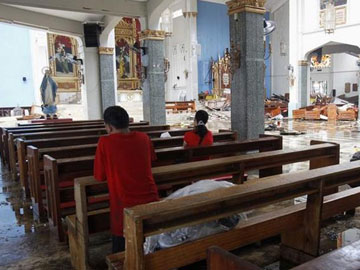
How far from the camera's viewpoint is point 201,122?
4.18 meters

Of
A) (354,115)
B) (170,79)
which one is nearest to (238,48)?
(354,115)

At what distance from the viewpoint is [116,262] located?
215 cm

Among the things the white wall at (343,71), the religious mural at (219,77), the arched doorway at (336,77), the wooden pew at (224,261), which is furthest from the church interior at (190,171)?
the white wall at (343,71)

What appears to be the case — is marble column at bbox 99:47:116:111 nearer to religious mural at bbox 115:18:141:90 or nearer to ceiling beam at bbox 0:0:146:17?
ceiling beam at bbox 0:0:146:17

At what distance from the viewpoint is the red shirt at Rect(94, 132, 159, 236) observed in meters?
2.46

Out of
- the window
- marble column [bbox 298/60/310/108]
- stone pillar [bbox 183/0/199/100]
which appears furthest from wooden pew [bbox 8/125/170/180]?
the window

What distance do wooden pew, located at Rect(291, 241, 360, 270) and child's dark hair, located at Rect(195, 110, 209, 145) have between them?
2853mm

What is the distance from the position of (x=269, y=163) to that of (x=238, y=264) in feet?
8.84

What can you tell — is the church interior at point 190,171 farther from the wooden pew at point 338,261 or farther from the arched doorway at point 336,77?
the arched doorway at point 336,77

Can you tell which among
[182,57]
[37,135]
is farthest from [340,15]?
[37,135]

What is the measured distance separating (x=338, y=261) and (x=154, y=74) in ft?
29.1

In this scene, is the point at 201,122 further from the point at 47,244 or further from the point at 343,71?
the point at 343,71

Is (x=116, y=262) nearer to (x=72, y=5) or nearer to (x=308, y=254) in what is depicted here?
(x=308, y=254)

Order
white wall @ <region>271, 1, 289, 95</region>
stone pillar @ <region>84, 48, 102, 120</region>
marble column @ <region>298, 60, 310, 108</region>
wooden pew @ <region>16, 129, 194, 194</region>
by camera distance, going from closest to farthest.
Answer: wooden pew @ <region>16, 129, 194, 194</region>
stone pillar @ <region>84, 48, 102, 120</region>
marble column @ <region>298, 60, 310, 108</region>
white wall @ <region>271, 1, 289, 95</region>
